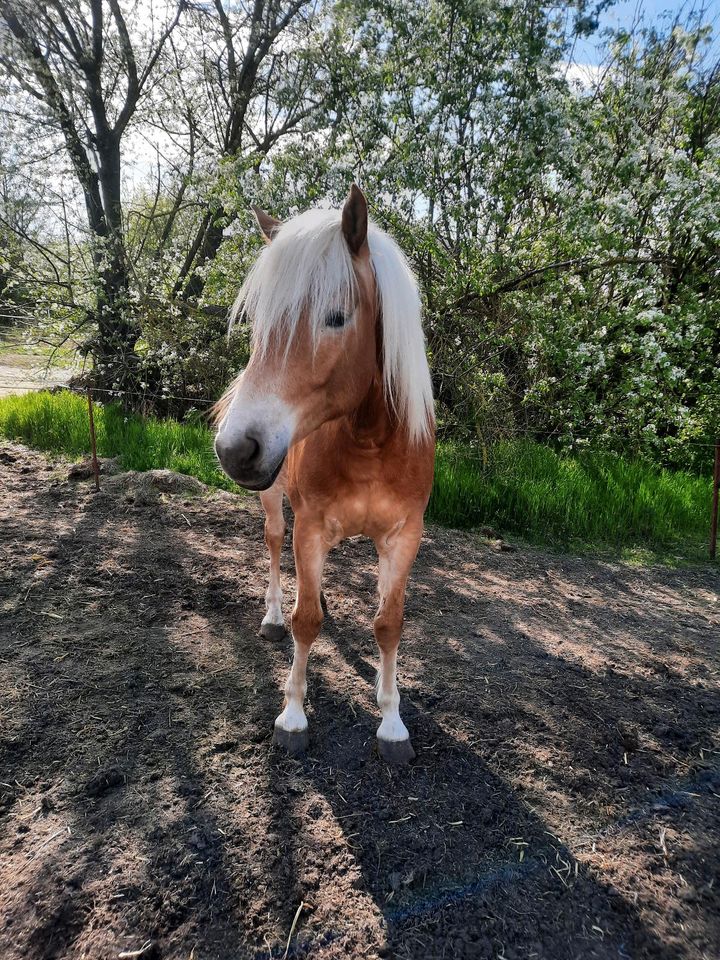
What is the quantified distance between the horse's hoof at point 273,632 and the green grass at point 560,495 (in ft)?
8.50

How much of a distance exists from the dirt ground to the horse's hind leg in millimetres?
113

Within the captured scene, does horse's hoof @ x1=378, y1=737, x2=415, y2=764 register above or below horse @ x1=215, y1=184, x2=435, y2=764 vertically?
below

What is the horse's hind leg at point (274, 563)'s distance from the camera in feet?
10.9

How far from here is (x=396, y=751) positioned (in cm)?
232

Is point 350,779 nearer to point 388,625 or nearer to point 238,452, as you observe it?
point 388,625

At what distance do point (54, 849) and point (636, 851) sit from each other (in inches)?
79.7

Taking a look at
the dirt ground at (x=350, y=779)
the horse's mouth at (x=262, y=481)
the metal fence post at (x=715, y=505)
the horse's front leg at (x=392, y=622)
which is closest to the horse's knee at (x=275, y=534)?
the dirt ground at (x=350, y=779)

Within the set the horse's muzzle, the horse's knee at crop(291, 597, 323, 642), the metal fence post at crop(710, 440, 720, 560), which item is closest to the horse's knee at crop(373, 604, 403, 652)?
the horse's knee at crop(291, 597, 323, 642)

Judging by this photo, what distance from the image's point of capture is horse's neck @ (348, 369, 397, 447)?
2.10 m

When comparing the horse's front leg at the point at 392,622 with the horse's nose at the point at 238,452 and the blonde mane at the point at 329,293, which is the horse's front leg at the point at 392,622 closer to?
the blonde mane at the point at 329,293

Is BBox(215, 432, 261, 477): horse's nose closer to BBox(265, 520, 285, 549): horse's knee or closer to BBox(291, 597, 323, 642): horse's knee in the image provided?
BBox(291, 597, 323, 642): horse's knee

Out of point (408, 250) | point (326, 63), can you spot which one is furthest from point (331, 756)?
point (326, 63)

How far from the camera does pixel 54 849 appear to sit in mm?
1823

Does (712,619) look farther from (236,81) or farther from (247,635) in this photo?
(236,81)
